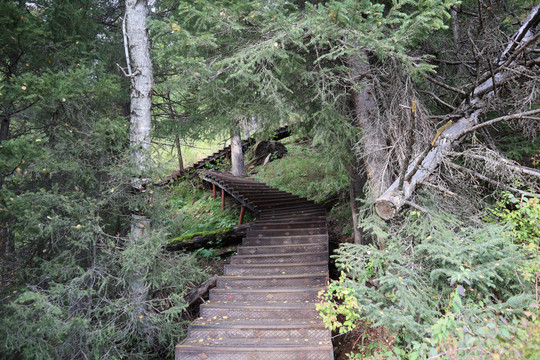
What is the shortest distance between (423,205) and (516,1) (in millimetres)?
5131

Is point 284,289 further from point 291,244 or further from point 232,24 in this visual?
point 232,24

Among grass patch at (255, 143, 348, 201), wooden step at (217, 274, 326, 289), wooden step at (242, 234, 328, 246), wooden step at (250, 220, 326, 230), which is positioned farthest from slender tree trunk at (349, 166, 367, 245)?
grass patch at (255, 143, 348, 201)

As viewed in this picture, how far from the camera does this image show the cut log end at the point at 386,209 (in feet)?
14.3

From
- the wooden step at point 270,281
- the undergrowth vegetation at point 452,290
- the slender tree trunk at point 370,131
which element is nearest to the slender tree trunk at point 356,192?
the slender tree trunk at point 370,131

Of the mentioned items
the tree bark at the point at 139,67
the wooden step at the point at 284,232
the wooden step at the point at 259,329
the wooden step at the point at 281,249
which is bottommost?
the wooden step at the point at 259,329

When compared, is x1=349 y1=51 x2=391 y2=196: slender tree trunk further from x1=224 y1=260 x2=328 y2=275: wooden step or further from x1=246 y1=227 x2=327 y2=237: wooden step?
x1=246 y1=227 x2=327 y2=237: wooden step

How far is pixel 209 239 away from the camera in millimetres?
9492

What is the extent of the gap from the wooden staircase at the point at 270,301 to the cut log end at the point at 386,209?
6.13 ft

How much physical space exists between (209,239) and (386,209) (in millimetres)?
6217

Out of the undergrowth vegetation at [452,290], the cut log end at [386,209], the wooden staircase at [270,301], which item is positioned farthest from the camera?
the wooden staircase at [270,301]

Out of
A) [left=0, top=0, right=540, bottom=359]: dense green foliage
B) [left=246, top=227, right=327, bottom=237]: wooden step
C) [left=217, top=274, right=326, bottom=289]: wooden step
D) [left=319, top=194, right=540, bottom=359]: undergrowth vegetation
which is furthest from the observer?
[left=246, top=227, right=327, bottom=237]: wooden step

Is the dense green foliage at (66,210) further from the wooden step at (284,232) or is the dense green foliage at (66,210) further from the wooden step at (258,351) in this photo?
the wooden step at (284,232)

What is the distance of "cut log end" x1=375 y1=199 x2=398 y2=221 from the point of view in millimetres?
4363

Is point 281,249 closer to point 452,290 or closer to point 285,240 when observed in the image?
point 285,240
